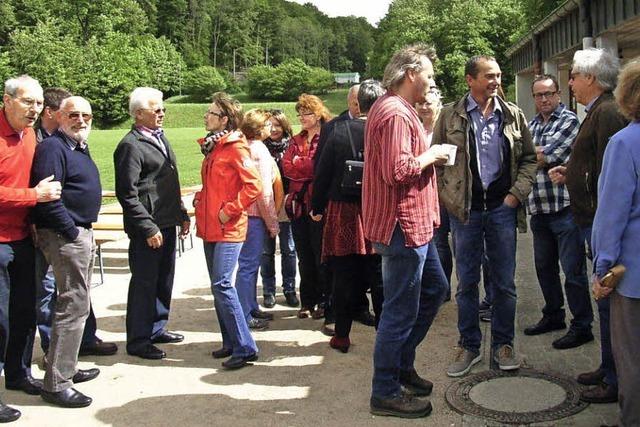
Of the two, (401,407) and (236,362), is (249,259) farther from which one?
(401,407)

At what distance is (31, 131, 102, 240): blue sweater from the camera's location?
4.41 meters

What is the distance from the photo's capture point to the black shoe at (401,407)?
4082mm

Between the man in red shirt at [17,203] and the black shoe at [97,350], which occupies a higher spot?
the man in red shirt at [17,203]

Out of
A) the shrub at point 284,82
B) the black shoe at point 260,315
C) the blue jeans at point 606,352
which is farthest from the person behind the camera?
the shrub at point 284,82

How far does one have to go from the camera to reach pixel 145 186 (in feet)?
17.6

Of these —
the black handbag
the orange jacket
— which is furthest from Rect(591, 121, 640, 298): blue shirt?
the orange jacket

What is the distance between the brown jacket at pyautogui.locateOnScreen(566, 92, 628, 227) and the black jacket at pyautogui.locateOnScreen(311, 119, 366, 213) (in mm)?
1658

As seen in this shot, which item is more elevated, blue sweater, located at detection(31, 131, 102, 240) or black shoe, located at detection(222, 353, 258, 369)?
blue sweater, located at detection(31, 131, 102, 240)

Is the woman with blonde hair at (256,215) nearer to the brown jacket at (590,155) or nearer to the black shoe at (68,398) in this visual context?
the black shoe at (68,398)

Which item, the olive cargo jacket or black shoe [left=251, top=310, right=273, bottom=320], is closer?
the olive cargo jacket

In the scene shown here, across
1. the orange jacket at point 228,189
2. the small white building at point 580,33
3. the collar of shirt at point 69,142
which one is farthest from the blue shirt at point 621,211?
the small white building at point 580,33

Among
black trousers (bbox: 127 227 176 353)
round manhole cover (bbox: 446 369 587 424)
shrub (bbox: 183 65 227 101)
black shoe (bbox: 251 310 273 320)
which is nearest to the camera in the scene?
round manhole cover (bbox: 446 369 587 424)

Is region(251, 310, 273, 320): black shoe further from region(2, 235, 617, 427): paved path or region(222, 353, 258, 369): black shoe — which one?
region(222, 353, 258, 369): black shoe

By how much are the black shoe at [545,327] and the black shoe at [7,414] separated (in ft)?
12.5
